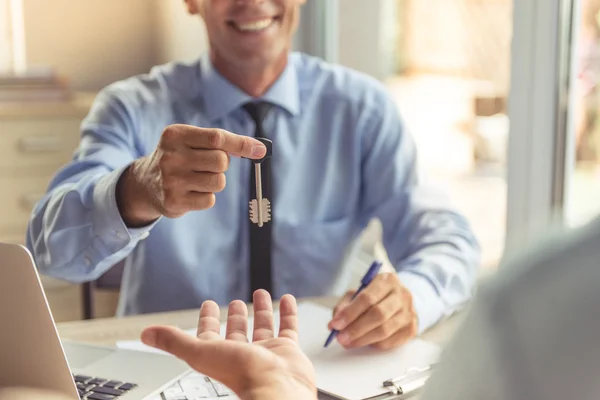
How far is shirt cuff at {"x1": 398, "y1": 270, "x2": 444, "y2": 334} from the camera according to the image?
101 centimetres

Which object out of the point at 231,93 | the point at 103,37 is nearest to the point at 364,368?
the point at 231,93

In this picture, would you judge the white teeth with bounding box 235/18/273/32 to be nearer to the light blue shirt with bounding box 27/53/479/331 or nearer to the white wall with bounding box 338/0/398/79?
the light blue shirt with bounding box 27/53/479/331

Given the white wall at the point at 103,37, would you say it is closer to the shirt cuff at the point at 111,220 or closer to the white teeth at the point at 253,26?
the white teeth at the point at 253,26

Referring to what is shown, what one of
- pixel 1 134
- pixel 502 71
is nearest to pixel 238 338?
pixel 502 71

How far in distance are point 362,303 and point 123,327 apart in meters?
0.33

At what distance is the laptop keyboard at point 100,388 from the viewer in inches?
29.7

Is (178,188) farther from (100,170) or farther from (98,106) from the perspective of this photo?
(98,106)

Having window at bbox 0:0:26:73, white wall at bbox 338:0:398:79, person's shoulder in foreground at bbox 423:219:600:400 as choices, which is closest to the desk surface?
person's shoulder in foreground at bbox 423:219:600:400

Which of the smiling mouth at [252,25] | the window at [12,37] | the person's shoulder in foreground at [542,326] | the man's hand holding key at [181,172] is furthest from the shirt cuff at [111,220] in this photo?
the window at [12,37]

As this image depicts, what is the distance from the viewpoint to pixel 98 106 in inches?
51.4

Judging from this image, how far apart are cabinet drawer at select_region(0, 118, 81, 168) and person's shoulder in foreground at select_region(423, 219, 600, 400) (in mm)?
2245

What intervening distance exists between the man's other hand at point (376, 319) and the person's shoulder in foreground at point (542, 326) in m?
0.65

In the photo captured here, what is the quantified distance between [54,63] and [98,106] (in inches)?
58.6

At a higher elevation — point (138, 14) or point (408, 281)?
point (138, 14)
